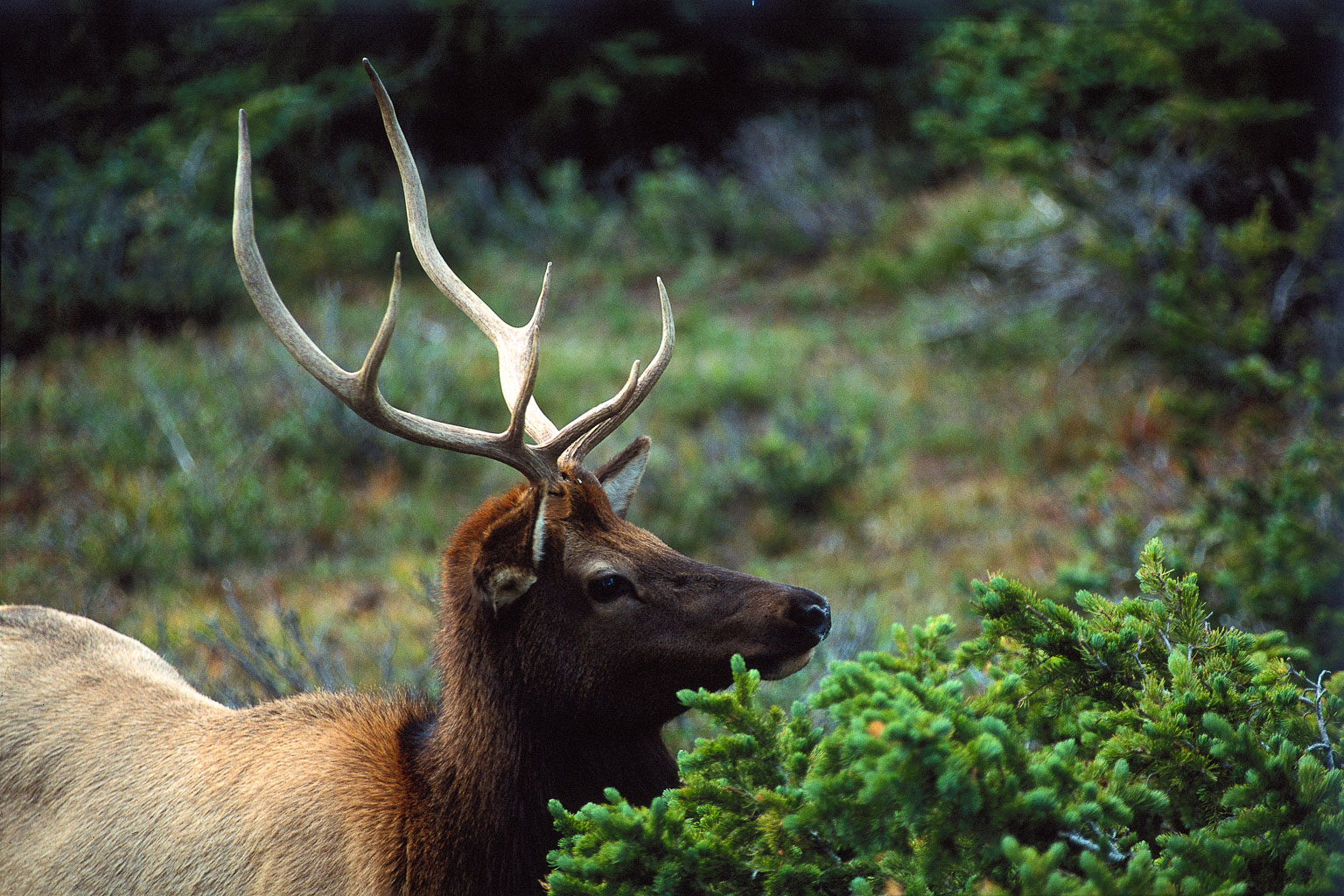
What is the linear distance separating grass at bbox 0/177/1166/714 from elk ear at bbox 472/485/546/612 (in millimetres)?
1692

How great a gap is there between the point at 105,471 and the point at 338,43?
21.1 ft

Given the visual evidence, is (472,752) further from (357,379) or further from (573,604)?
(357,379)

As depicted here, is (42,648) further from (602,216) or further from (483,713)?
(602,216)

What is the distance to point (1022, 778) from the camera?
65.2 inches

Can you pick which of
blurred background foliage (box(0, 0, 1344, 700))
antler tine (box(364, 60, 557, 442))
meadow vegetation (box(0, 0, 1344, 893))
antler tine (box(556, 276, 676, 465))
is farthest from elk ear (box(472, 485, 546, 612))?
blurred background foliage (box(0, 0, 1344, 700))

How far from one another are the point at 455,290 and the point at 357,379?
70 cm

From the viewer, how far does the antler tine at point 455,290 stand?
285 centimetres

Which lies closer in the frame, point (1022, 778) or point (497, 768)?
point (1022, 778)

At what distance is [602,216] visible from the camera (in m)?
11.6

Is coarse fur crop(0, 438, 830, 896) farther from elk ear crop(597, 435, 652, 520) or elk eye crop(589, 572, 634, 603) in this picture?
elk ear crop(597, 435, 652, 520)

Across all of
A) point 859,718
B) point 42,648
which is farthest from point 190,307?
point 859,718

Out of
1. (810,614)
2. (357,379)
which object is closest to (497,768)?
(810,614)

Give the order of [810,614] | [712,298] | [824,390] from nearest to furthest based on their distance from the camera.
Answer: [810,614], [824,390], [712,298]

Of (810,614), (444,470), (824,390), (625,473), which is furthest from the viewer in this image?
(824,390)
